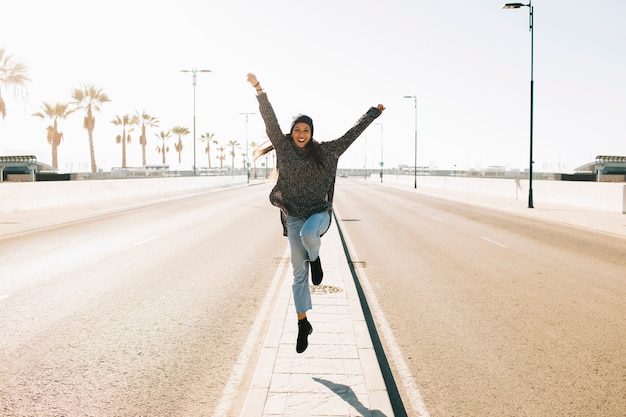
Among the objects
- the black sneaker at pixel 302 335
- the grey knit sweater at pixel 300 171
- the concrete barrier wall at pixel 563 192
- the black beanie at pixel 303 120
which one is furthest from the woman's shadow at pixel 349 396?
the concrete barrier wall at pixel 563 192

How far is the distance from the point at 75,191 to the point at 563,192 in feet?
78.1

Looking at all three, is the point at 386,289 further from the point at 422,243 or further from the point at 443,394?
the point at 422,243

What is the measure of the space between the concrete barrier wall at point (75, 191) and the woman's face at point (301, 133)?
19.0 m

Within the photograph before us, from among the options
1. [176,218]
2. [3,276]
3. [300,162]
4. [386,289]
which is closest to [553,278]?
[386,289]

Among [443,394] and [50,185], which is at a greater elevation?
[50,185]

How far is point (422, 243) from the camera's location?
1362 cm

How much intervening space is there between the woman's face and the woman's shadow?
191cm

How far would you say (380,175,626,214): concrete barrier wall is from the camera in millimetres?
22719

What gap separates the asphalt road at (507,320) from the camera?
4.23m

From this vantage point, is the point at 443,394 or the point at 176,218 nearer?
the point at 443,394

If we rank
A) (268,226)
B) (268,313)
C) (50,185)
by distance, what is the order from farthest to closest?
(50,185)
(268,226)
(268,313)

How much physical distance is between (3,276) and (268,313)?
507 cm

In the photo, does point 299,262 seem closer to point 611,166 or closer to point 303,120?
point 303,120

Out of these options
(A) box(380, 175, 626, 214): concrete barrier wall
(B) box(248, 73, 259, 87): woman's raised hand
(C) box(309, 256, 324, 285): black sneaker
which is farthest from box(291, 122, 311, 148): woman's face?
(A) box(380, 175, 626, 214): concrete barrier wall
